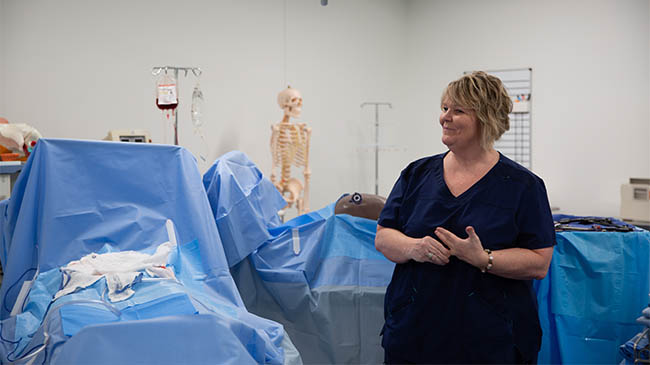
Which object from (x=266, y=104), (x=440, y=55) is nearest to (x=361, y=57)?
(x=440, y=55)

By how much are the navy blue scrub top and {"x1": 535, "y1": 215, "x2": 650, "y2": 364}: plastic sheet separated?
829mm

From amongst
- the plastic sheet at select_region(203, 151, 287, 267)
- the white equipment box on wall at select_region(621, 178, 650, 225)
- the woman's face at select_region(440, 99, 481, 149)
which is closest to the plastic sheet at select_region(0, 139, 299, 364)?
the plastic sheet at select_region(203, 151, 287, 267)

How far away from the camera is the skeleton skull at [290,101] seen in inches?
188

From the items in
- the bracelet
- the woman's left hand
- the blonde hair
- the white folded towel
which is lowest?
the white folded towel

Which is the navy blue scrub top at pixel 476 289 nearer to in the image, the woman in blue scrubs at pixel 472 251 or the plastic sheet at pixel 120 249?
the woman in blue scrubs at pixel 472 251

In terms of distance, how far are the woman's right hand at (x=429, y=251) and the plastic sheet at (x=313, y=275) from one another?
0.98 m

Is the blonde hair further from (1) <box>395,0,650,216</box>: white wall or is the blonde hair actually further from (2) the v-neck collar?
(1) <box>395,0,650,216</box>: white wall

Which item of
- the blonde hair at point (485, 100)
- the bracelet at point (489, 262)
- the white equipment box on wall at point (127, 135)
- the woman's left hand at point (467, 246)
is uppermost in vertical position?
the blonde hair at point (485, 100)

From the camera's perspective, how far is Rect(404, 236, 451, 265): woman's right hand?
5.44ft

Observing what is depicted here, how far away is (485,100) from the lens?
1.72m

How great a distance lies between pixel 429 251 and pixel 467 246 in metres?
0.11

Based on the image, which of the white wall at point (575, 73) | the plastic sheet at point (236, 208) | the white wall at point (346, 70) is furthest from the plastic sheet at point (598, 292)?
the white wall at point (575, 73)

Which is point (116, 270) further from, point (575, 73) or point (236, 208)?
point (575, 73)

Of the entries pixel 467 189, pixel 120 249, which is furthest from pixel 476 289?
pixel 120 249
